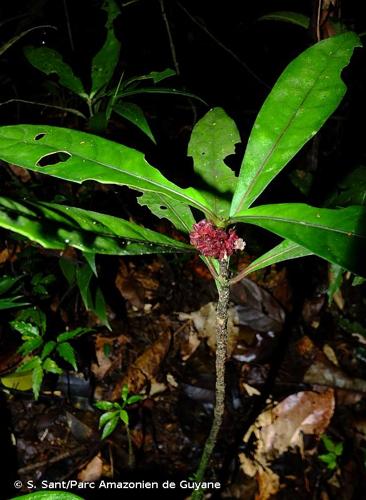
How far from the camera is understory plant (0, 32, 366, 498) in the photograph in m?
0.73

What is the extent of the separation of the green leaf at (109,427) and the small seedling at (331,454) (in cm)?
96

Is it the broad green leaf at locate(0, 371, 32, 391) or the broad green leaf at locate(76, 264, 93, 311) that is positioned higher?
the broad green leaf at locate(76, 264, 93, 311)

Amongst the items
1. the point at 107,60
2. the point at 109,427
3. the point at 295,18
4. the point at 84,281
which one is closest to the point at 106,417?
the point at 109,427

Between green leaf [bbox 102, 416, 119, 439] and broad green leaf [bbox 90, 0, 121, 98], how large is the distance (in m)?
1.45

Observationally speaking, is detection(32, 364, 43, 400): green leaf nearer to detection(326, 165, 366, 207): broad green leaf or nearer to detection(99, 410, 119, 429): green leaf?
detection(99, 410, 119, 429): green leaf

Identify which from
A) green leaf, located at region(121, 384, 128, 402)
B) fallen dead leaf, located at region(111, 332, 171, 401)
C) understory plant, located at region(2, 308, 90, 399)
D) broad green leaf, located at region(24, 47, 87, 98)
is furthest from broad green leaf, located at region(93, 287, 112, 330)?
broad green leaf, located at region(24, 47, 87, 98)

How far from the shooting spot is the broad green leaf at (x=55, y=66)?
1767 mm

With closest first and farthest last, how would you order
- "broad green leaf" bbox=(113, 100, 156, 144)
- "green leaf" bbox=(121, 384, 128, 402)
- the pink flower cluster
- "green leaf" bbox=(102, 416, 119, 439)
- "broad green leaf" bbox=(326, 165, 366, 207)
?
the pink flower cluster
"broad green leaf" bbox=(113, 100, 156, 144)
"broad green leaf" bbox=(326, 165, 366, 207)
"green leaf" bbox=(102, 416, 119, 439)
"green leaf" bbox=(121, 384, 128, 402)

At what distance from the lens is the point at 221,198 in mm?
1050

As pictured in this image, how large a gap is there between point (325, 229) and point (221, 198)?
36 cm

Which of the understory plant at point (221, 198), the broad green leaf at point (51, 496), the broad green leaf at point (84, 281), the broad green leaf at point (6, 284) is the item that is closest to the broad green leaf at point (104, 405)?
the broad green leaf at point (84, 281)

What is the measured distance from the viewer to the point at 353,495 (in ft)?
5.91

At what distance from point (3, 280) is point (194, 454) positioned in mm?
1193

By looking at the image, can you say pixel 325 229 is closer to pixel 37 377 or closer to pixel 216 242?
pixel 216 242
